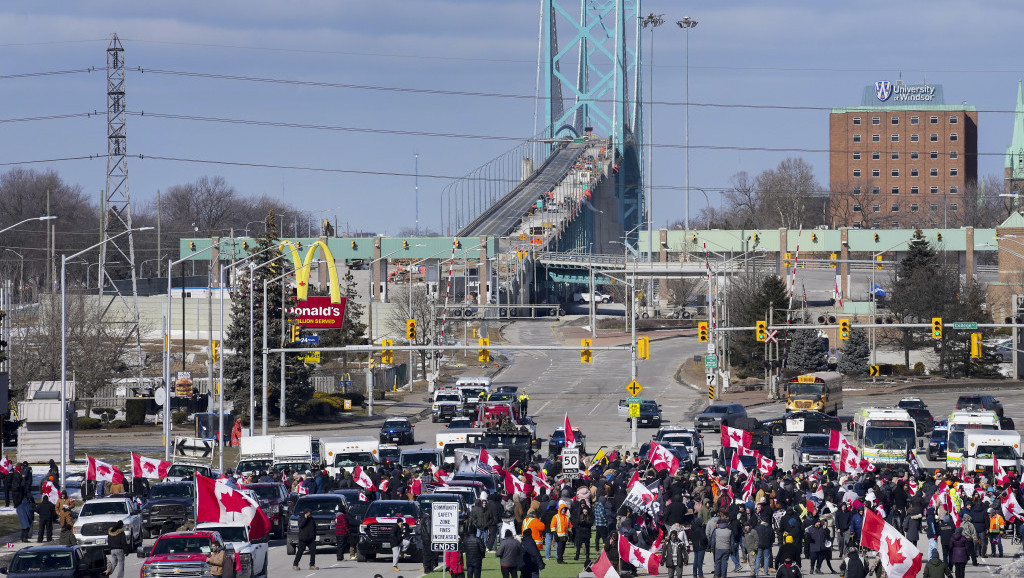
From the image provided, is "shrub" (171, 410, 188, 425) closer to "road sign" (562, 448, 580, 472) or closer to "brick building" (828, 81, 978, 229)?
"road sign" (562, 448, 580, 472)

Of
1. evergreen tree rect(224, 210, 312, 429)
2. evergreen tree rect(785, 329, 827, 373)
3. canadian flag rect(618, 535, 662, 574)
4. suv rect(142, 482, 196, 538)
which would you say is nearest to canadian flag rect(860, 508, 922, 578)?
canadian flag rect(618, 535, 662, 574)

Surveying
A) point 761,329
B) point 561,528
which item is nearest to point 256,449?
point 561,528

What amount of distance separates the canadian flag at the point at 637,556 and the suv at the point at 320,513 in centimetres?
836

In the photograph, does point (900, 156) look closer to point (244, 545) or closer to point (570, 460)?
point (570, 460)

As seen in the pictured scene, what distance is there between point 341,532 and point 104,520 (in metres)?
5.16

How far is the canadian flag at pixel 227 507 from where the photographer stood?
27344 mm

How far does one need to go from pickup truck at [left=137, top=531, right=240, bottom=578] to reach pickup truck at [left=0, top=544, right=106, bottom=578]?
799 millimetres

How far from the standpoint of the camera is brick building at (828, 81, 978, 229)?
192750 millimetres

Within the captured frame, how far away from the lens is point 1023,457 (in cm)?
4469

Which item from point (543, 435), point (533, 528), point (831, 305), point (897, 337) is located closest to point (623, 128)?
point (831, 305)

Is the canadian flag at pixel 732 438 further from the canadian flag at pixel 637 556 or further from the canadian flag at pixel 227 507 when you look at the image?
the canadian flag at pixel 227 507

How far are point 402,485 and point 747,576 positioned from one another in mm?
10858

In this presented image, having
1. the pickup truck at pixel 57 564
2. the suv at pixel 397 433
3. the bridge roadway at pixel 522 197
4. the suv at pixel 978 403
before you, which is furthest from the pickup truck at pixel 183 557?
the bridge roadway at pixel 522 197

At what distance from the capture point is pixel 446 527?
25.4 metres
